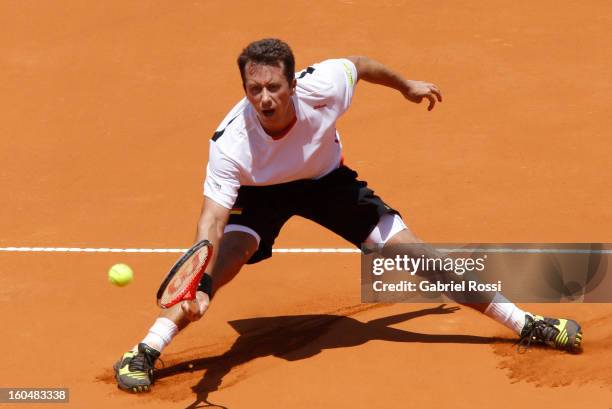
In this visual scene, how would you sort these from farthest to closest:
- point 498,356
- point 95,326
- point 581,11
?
point 581,11 < point 95,326 < point 498,356

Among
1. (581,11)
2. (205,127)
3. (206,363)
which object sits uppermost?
(581,11)

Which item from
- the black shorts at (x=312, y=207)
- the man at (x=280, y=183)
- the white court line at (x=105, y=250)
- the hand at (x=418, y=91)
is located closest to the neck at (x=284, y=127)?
the man at (x=280, y=183)

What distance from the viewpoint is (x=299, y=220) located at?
10531 millimetres

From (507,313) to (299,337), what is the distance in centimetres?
139

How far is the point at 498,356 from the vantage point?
326 inches

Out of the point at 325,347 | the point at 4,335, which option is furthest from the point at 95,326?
the point at 325,347

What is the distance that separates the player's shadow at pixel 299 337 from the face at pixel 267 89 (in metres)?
1.59

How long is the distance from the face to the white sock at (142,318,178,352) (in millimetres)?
1394

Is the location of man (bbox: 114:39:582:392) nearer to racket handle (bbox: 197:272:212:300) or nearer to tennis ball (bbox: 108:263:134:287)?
racket handle (bbox: 197:272:212:300)

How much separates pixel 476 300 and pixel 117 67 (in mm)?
6474

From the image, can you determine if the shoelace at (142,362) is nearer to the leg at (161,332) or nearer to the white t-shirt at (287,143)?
the leg at (161,332)

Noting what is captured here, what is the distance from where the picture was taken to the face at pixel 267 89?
307 inches

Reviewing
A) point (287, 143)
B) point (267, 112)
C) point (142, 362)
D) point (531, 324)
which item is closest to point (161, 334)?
point (142, 362)

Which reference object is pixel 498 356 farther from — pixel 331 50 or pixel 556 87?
pixel 331 50
